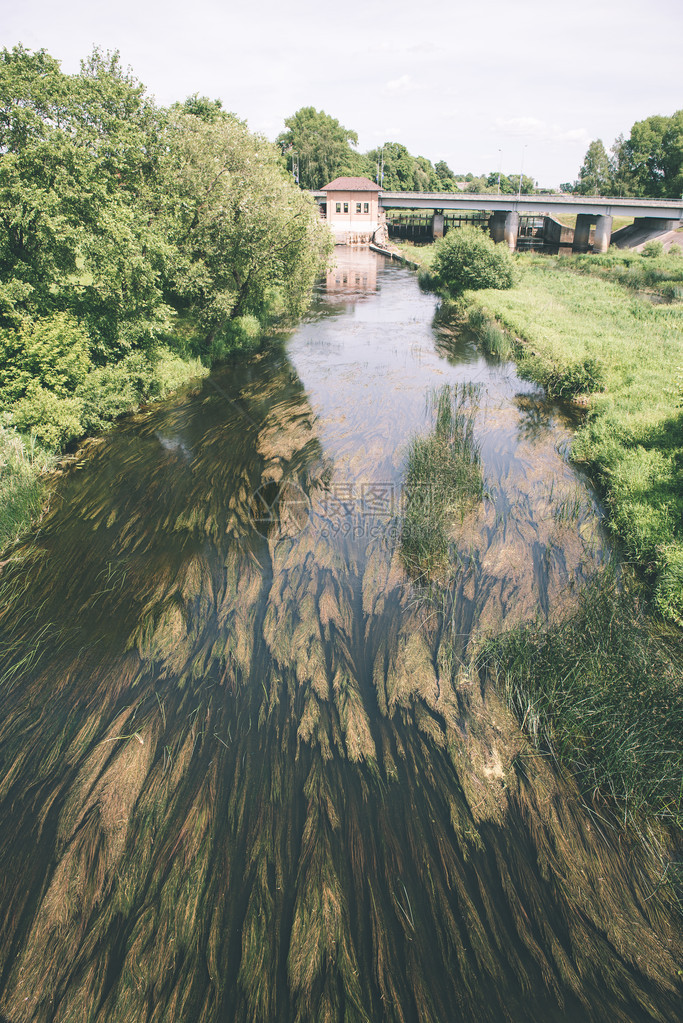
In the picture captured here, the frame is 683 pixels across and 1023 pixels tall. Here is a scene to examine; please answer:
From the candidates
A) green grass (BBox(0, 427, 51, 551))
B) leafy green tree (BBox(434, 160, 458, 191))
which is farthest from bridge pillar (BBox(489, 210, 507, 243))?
leafy green tree (BBox(434, 160, 458, 191))

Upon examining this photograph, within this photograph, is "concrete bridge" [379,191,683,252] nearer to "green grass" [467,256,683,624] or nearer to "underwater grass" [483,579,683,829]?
"green grass" [467,256,683,624]

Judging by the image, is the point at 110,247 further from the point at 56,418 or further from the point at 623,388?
the point at 623,388

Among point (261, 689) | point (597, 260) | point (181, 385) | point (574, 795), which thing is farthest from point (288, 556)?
point (597, 260)

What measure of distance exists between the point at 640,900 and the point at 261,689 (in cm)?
412

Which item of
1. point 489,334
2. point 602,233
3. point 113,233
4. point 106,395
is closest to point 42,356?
point 106,395

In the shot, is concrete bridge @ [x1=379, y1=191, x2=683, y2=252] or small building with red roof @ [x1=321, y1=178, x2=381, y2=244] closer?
concrete bridge @ [x1=379, y1=191, x2=683, y2=252]

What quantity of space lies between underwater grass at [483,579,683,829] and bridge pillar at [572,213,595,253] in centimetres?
5764

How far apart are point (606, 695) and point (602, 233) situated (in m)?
56.3


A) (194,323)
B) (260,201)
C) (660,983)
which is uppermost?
(260,201)

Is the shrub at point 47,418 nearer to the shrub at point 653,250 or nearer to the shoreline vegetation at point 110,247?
the shoreline vegetation at point 110,247

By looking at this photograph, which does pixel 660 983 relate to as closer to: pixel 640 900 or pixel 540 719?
pixel 640 900

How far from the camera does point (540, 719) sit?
5500 mm

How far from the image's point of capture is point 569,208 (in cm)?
4991

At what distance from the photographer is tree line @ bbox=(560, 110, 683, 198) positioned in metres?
65.0
